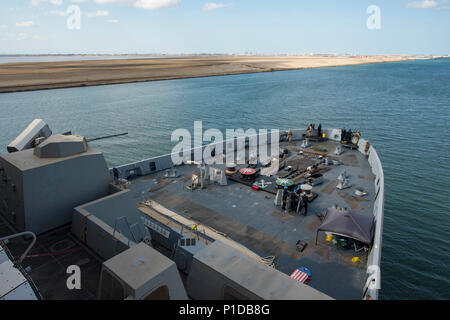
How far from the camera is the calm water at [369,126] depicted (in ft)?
62.9

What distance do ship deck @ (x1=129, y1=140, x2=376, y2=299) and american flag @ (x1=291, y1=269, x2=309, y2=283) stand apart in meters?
0.29

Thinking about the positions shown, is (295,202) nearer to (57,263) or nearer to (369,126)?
(57,263)

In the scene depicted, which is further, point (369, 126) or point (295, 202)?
point (369, 126)

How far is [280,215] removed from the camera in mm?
16219

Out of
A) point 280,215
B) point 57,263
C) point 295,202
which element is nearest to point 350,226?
point 295,202

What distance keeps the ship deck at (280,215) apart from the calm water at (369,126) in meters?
5.40

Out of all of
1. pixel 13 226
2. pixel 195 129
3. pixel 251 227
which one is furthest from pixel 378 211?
pixel 195 129

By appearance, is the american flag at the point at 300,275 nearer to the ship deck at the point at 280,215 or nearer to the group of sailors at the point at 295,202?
the ship deck at the point at 280,215

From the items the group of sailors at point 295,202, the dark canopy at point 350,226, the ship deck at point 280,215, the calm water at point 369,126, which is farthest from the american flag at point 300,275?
the calm water at point 369,126

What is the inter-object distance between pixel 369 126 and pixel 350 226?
148ft

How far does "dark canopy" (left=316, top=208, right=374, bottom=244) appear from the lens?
41.5 ft

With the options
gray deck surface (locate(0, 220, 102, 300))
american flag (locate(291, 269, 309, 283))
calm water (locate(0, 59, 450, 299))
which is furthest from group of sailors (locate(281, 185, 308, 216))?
gray deck surface (locate(0, 220, 102, 300))

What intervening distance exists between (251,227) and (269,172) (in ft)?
24.8
